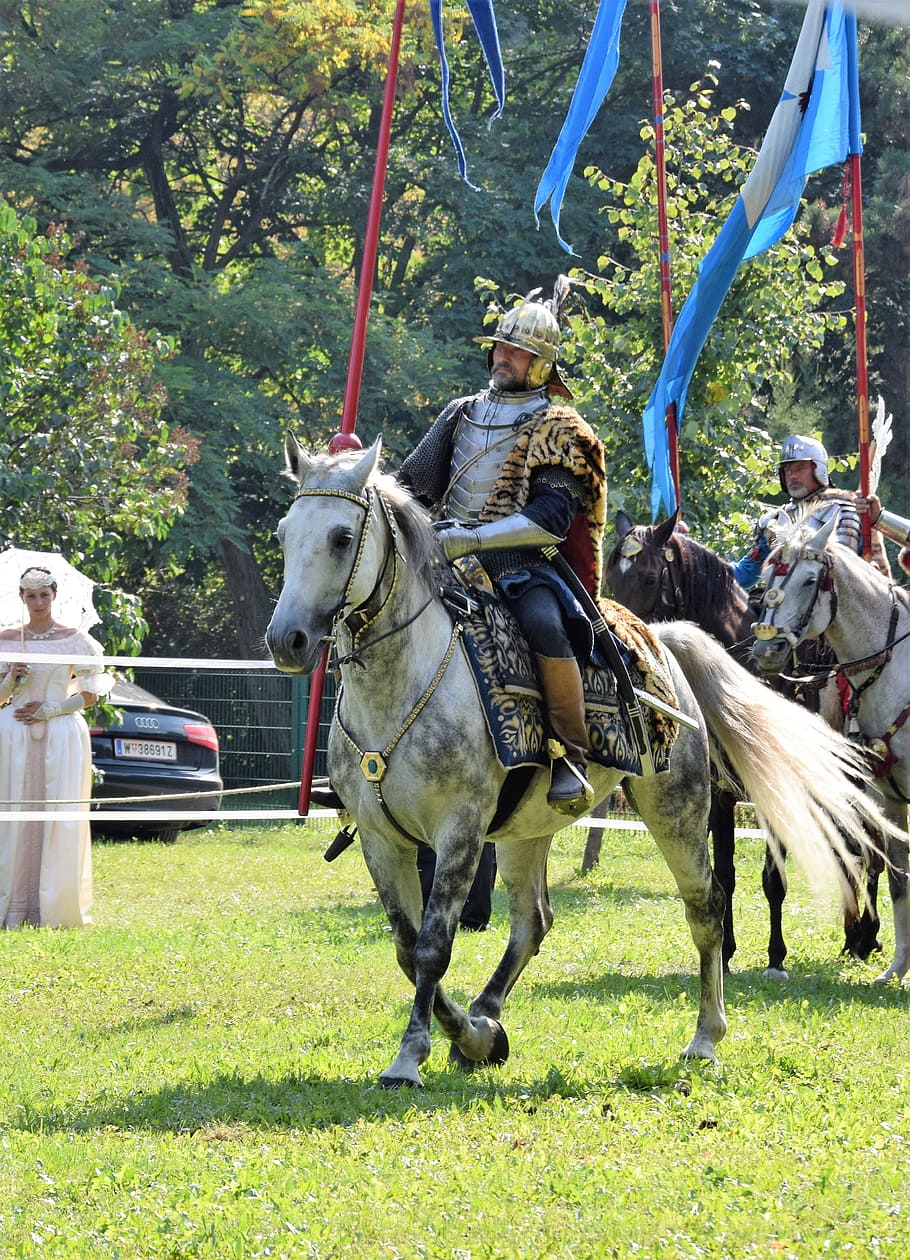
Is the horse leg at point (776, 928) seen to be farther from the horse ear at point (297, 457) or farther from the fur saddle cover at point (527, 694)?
the horse ear at point (297, 457)

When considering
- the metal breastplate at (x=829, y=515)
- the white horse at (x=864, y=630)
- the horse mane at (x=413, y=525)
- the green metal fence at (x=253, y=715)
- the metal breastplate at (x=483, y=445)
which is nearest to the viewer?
the horse mane at (x=413, y=525)

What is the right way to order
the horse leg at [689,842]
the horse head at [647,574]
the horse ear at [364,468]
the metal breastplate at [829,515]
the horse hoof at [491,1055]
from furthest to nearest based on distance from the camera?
the horse head at [647,574] < the metal breastplate at [829,515] < the horse leg at [689,842] < the horse hoof at [491,1055] < the horse ear at [364,468]

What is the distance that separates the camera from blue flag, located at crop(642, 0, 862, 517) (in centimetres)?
1070

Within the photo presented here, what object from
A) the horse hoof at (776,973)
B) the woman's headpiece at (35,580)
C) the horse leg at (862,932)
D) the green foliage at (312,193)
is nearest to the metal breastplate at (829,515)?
the horse leg at (862,932)

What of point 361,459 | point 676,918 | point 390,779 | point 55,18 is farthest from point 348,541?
point 55,18

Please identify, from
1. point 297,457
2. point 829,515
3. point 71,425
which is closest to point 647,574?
point 829,515

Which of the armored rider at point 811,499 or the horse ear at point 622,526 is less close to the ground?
the armored rider at point 811,499

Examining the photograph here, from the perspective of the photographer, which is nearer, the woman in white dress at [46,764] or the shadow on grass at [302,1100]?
the shadow on grass at [302,1100]

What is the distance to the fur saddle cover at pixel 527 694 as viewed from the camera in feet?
21.0

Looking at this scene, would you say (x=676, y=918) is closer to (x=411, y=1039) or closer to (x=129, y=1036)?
(x=129, y=1036)

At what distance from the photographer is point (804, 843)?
7.48 metres

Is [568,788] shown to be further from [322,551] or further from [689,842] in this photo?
[322,551]

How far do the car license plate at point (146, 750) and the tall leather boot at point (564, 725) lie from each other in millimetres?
11524

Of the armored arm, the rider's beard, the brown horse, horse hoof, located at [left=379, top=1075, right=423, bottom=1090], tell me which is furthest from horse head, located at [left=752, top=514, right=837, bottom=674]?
horse hoof, located at [left=379, top=1075, right=423, bottom=1090]
